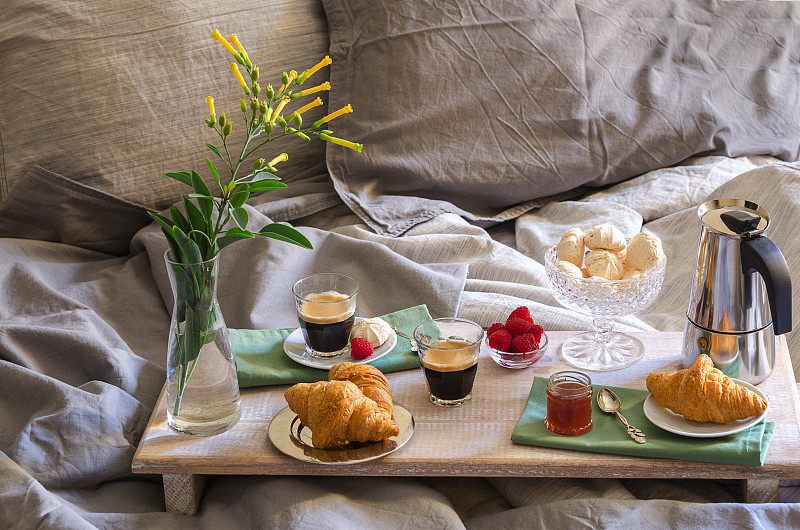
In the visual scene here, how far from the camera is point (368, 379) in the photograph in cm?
100

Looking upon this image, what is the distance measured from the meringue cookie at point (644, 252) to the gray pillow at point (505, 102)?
0.61 metres

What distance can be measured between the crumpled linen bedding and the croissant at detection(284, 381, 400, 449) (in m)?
0.06

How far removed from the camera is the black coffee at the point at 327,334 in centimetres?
110

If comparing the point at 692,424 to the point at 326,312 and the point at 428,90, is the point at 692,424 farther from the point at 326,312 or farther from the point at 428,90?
the point at 428,90

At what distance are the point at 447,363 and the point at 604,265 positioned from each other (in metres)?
0.26

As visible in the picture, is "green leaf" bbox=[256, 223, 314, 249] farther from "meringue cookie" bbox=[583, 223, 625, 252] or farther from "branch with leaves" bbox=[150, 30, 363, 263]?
"meringue cookie" bbox=[583, 223, 625, 252]

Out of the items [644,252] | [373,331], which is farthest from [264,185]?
[644,252]

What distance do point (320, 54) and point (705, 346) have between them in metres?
1.07

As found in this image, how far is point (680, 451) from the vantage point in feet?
2.99

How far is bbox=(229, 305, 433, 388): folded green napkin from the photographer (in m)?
1.08

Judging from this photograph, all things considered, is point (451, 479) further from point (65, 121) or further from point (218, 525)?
point (65, 121)

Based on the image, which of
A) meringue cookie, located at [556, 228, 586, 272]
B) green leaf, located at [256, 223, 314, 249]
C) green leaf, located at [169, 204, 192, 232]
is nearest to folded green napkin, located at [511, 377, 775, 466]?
meringue cookie, located at [556, 228, 586, 272]

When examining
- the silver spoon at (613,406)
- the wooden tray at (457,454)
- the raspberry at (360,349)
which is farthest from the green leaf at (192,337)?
the silver spoon at (613,406)

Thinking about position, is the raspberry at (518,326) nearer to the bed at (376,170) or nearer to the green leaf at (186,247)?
the bed at (376,170)
